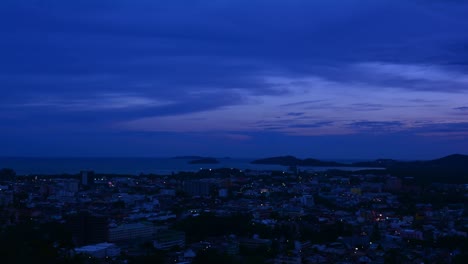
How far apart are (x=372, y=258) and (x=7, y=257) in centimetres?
603

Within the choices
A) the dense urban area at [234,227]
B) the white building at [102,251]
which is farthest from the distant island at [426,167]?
the white building at [102,251]

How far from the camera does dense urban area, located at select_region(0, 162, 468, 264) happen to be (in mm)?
7980

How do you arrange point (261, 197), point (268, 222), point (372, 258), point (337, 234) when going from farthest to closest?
point (261, 197) < point (268, 222) < point (337, 234) < point (372, 258)

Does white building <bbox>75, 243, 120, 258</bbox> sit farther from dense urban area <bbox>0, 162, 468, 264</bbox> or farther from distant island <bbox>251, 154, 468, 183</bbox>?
distant island <bbox>251, 154, 468, 183</bbox>

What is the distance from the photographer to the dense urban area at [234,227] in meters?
7.98

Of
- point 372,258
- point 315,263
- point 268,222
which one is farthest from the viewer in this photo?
point 268,222

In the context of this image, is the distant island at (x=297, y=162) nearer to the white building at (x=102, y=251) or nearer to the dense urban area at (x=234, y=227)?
the dense urban area at (x=234, y=227)

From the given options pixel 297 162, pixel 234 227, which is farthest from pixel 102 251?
pixel 297 162

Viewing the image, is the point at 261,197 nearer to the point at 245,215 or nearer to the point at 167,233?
the point at 245,215

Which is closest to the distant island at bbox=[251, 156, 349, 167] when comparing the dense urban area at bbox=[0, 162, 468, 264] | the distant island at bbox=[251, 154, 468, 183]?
the distant island at bbox=[251, 154, 468, 183]

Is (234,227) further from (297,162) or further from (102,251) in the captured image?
(297,162)

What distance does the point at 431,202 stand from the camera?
17797 millimetres

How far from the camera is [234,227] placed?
461 inches

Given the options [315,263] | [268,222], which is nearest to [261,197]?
[268,222]
